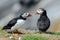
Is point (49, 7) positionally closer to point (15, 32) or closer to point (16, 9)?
point (16, 9)

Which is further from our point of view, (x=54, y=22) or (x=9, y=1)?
(x=9, y=1)

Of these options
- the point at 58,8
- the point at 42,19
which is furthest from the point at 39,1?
the point at 42,19

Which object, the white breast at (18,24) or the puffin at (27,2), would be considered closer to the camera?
the white breast at (18,24)

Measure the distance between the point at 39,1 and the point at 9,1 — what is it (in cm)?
303

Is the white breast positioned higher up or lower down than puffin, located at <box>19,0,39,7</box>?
lower down

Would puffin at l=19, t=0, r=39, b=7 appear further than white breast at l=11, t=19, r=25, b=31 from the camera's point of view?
Yes

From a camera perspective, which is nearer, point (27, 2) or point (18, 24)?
point (18, 24)

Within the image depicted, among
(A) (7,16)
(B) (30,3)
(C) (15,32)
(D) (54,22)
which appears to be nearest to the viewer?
(C) (15,32)

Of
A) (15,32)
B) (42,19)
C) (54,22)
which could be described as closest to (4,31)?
(15,32)

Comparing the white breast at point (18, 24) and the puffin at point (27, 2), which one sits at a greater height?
the puffin at point (27, 2)

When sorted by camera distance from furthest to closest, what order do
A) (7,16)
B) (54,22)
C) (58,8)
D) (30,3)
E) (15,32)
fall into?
(30,3)
(7,16)
(58,8)
(54,22)
(15,32)

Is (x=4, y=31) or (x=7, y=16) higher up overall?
(x=7, y=16)

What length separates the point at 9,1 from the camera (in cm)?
3111

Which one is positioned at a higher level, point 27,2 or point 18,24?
point 27,2
